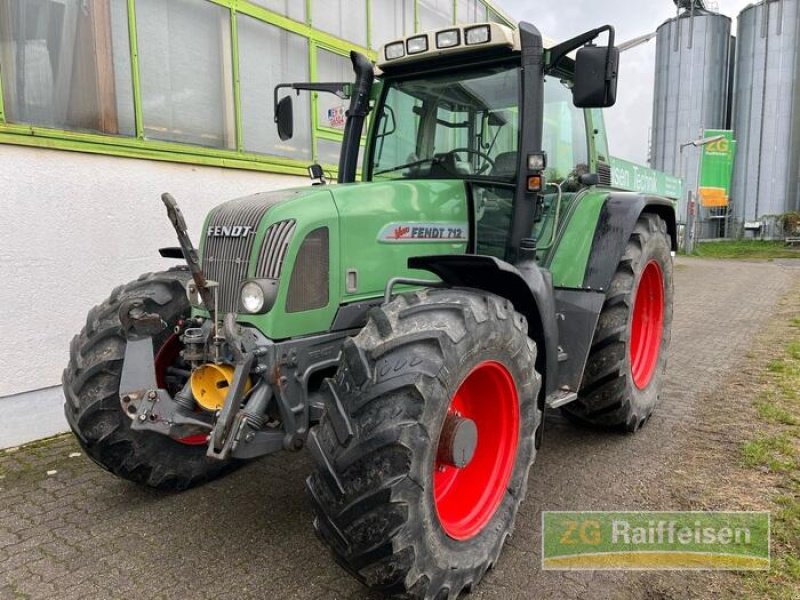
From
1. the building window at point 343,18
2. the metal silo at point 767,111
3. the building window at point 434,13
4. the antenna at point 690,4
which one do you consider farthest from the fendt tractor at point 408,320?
the antenna at point 690,4

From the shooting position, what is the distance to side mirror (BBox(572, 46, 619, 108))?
9.47ft

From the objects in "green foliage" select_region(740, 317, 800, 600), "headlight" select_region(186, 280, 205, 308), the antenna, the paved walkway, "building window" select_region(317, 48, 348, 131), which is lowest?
the paved walkway

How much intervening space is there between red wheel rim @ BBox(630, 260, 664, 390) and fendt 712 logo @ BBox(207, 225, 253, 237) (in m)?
3.11

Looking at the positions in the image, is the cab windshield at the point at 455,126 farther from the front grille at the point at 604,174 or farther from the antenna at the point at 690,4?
the antenna at the point at 690,4

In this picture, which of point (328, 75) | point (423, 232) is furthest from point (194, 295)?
point (328, 75)

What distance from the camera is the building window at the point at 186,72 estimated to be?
509cm

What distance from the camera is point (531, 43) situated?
316cm

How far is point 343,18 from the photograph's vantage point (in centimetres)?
716

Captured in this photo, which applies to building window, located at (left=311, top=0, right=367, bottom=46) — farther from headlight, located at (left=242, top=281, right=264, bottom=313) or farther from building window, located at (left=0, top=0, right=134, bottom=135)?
headlight, located at (left=242, top=281, right=264, bottom=313)

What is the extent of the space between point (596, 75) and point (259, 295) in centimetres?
185

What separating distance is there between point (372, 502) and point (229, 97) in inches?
189

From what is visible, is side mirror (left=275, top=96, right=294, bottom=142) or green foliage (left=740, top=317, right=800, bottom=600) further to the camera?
side mirror (left=275, top=96, right=294, bottom=142)

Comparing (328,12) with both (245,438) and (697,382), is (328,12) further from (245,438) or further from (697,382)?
(245,438)

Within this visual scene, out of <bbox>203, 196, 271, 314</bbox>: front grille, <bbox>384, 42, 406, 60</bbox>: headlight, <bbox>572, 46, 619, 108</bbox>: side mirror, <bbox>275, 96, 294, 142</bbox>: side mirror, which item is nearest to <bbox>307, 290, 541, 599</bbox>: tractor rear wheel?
<bbox>203, 196, 271, 314</bbox>: front grille
